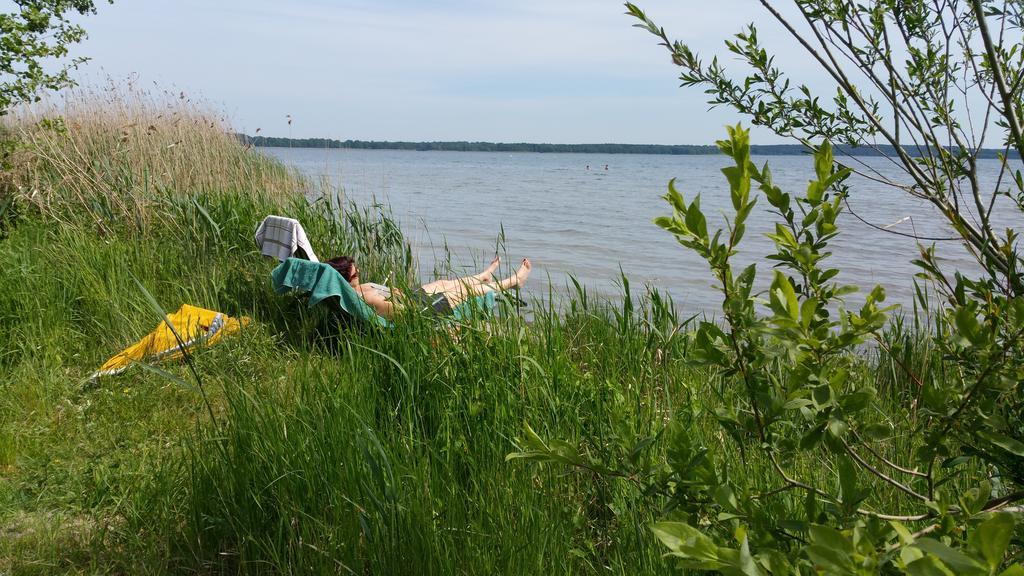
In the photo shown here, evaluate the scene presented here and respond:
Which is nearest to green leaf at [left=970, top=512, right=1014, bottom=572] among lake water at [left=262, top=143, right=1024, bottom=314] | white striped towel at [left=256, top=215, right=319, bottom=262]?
lake water at [left=262, top=143, right=1024, bottom=314]

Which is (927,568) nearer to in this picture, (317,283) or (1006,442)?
(1006,442)

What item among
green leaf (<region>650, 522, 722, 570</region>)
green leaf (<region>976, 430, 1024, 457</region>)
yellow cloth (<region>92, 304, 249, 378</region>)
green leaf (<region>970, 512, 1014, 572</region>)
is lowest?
yellow cloth (<region>92, 304, 249, 378</region>)

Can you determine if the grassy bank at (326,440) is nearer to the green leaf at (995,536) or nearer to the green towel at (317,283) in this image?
the green towel at (317,283)

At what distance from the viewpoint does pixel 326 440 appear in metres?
2.42

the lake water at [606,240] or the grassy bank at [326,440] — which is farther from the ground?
the grassy bank at [326,440]

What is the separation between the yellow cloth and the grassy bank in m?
0.08

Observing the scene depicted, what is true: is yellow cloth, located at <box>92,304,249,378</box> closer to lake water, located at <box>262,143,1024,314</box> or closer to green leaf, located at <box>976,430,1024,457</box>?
lake water, located at <box>262,143,1024,314</box>

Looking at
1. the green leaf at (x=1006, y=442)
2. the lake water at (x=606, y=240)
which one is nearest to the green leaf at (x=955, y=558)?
the green leaf at (x=1006, y=442)

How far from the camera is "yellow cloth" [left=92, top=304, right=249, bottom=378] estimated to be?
414 cm

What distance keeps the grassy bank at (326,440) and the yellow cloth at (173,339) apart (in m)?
0.08

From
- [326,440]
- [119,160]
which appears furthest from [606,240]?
[326,440]

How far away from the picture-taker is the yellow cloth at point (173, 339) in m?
4.14

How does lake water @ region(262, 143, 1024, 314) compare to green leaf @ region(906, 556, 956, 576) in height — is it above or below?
below

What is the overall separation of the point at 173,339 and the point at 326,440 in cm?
224
